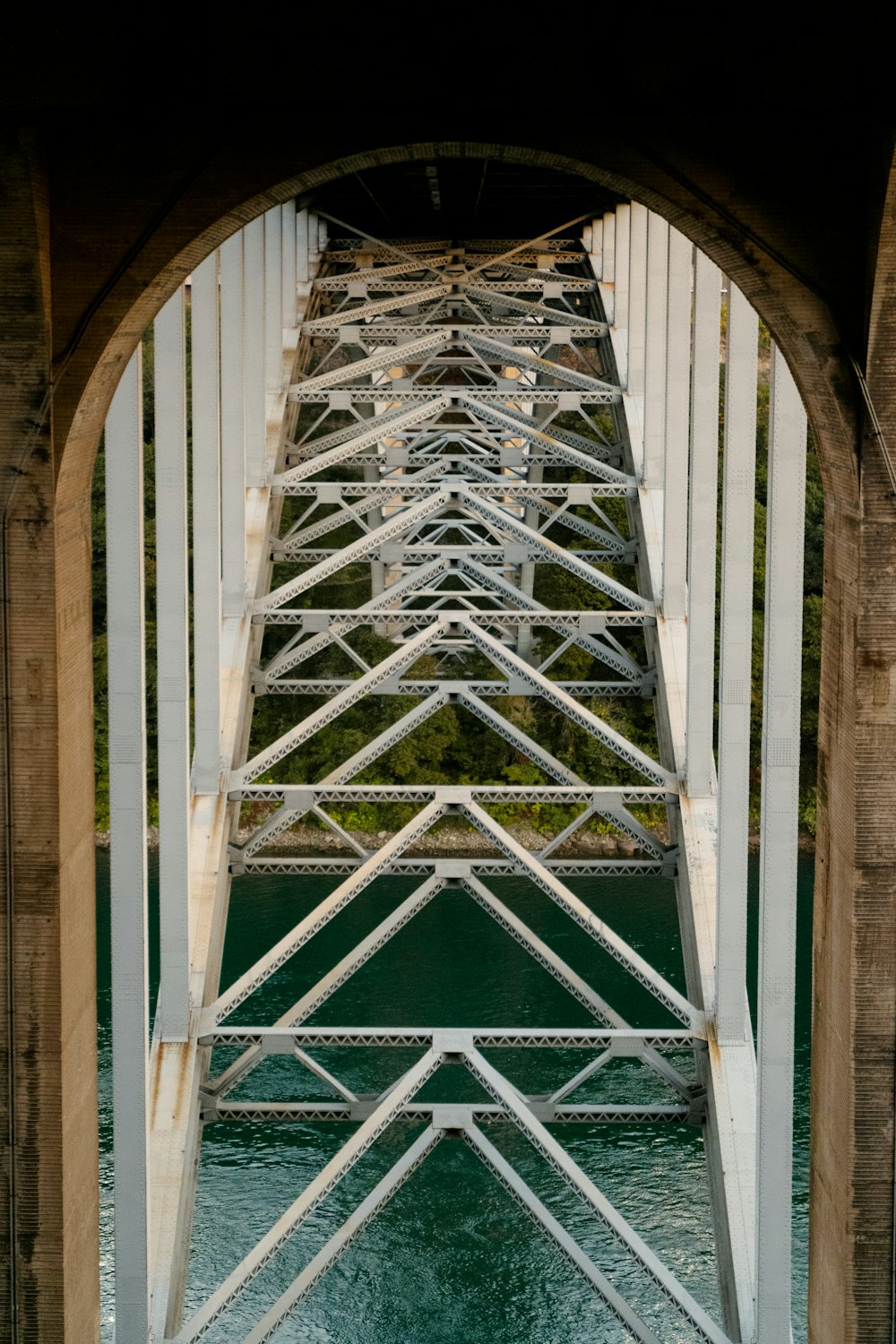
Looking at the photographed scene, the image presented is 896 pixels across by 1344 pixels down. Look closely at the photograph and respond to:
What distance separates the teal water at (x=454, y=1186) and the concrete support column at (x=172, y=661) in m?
5.46

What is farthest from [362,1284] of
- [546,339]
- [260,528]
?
[546,339]

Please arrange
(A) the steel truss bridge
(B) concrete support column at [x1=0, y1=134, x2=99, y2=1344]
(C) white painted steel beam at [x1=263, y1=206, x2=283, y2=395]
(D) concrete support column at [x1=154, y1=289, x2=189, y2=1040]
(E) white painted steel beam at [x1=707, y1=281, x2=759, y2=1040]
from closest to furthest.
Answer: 1. (B) concrete support column at [x1=0, y1=134, x2=99, y2=1344]
2. (A) the steel truss bridge
3. (E) white painted steel beam at [x1=707, y1=281, x2=759, y2=1040]
4. (D) concrete support column at [x1=154, y1=289, x2=189, y2=1040]
5. (C) white painted steel beam at [x1=263, y1=206, x2=283, y2=395]

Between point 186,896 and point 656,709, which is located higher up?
point 656,709

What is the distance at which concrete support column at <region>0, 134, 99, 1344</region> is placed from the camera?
23.0 ft

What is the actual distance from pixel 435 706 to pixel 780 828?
6405 millimetres

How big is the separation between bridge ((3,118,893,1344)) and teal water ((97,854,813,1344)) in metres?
0.33

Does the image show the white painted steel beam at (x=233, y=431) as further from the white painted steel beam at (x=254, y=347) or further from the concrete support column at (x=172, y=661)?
the concrete support column at (x=172, y=661)

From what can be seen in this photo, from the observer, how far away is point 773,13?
670 centimetres

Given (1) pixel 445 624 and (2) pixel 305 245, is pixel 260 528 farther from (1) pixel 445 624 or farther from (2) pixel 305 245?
(2) pixel 305 245

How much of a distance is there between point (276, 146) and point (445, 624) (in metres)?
9.08

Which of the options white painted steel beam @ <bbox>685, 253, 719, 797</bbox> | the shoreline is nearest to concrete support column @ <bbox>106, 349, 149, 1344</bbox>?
white painted steel beam @ <bbox>685, 253, 719, 797</bbox>

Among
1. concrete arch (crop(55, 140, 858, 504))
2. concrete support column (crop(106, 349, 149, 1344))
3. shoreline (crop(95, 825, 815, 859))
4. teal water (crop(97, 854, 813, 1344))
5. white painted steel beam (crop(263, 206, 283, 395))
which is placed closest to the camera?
concrete arch (crop(55, 140, 858, 504))

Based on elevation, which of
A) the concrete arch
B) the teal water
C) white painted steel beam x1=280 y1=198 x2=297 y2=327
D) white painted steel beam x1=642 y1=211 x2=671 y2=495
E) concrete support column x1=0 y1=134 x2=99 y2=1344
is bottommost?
the teal water

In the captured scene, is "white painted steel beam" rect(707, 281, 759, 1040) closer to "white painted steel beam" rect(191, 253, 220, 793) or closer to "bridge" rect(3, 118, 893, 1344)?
"bridge" rect(3, 118, 893, 1344)
